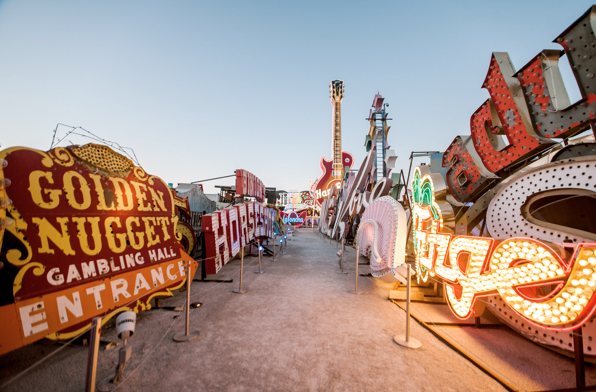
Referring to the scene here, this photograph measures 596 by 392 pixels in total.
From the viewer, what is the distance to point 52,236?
3.67 m

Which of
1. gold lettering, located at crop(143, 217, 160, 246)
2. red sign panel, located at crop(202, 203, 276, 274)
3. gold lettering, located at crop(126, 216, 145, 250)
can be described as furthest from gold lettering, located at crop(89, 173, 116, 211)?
red sign panel, located at crop(202, 203, 276, 274)

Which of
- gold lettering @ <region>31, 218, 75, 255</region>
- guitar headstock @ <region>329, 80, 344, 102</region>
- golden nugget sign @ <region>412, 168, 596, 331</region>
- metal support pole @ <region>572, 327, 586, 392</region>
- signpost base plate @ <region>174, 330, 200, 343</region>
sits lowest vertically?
signpost base plate @ <region>174, 330, 200, 343</region>

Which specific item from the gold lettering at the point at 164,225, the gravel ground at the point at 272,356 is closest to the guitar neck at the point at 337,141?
the gravel ground at the point at 272,356

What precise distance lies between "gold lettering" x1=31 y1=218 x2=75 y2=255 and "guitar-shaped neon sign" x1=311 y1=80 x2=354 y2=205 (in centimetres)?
3170

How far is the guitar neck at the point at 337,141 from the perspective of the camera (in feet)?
123

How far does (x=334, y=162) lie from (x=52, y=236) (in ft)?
118

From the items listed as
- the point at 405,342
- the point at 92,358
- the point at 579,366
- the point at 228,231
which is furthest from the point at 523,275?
the point at 228,231

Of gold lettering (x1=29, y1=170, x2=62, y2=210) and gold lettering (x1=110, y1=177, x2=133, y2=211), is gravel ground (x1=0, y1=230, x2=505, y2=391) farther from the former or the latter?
gold lettering (x1=110, y1=177, x2=133, y2=211)

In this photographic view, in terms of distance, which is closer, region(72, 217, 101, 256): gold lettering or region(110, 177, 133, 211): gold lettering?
region(72, 217, 101, 256): gold lettering

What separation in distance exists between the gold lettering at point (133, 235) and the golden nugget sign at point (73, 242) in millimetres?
22

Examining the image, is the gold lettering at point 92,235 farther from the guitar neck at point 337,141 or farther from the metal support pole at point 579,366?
the guitar neck at point 337,141

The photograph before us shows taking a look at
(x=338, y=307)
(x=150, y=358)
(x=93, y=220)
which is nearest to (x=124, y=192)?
(x=93, y=220)

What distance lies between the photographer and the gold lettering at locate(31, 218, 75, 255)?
353cm

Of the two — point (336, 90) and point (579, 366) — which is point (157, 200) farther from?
point (336, 90)
